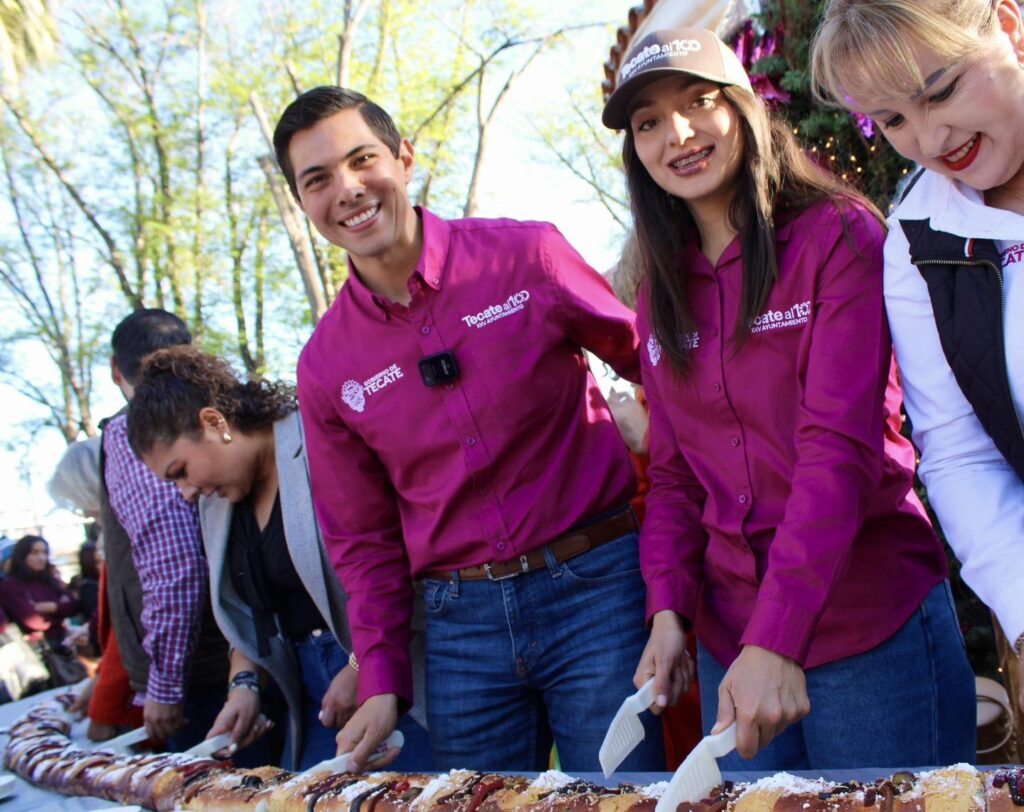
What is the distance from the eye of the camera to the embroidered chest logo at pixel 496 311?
7.48 feet

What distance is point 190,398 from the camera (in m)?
2.88

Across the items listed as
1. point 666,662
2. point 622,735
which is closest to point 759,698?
point 622,735

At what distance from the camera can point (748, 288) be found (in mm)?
1750

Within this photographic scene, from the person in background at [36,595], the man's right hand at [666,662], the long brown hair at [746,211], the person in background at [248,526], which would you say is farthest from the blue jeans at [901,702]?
the person in background at [36,595]

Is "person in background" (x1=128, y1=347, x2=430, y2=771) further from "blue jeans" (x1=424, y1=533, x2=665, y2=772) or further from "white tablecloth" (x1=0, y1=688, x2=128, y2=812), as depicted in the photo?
"blue jeans" (x1=424, y1=533, x2=665, y2=772)

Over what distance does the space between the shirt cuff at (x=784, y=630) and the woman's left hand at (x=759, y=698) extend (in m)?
0.01

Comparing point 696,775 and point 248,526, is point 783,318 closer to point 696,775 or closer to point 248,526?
point 696,775

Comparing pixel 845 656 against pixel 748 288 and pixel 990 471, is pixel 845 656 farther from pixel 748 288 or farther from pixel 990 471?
pixel 748 288

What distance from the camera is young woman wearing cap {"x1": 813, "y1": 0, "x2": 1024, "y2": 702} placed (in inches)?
53.5

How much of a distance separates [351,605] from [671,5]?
9.52 ft

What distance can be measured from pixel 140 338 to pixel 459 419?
2.07m

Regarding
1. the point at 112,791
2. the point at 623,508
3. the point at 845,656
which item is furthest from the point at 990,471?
the point at 112,791

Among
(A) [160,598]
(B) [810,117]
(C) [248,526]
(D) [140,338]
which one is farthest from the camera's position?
(D) [140,338]

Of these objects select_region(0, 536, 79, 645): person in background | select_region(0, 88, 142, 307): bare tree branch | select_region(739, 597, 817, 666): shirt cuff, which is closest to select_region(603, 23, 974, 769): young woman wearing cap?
select_region(739, 597, 817, 666): shirt cuff
